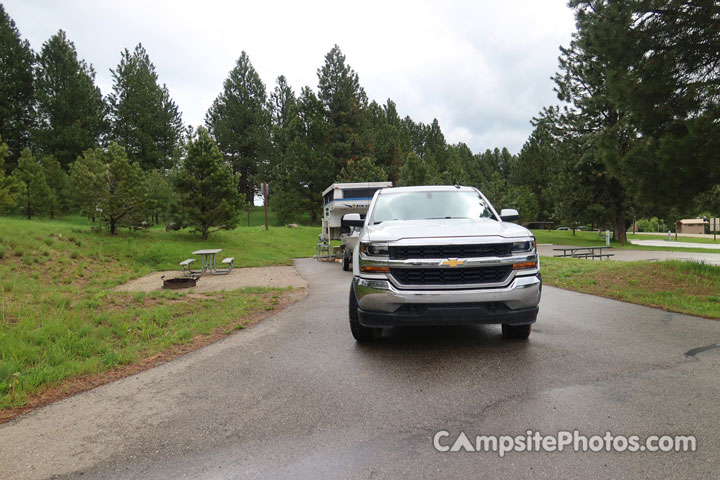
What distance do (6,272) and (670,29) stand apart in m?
17.2

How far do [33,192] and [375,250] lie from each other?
3175 cm

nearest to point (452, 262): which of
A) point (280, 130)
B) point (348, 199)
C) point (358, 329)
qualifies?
point (358, 329)

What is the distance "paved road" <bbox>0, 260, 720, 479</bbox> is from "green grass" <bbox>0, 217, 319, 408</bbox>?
2.70 ft

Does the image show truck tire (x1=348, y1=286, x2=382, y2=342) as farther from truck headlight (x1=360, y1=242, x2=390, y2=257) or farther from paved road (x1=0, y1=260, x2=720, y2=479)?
truck headlight (x1=360, y1=242, x2=390, y2=257)

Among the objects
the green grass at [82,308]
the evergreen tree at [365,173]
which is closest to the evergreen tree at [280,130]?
the evergreen tree at [365,173]

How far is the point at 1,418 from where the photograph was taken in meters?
3.43

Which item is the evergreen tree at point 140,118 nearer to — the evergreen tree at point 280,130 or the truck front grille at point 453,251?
the evergreen tree at point 280,130

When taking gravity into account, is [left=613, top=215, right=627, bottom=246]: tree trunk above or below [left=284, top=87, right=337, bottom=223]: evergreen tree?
below

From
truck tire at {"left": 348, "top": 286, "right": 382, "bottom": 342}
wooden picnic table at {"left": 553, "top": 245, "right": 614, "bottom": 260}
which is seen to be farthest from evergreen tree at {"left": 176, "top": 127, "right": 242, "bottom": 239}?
truck tire at {"left": 348, "top": 286, "right": 382, "bottom": 342}

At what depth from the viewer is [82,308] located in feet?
25.1

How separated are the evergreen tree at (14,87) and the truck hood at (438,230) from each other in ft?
176

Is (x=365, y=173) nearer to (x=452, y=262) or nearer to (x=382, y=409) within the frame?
(x=452, y=262)

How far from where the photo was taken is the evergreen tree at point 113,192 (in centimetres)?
1919

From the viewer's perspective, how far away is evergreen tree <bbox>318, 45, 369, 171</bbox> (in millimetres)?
50594
